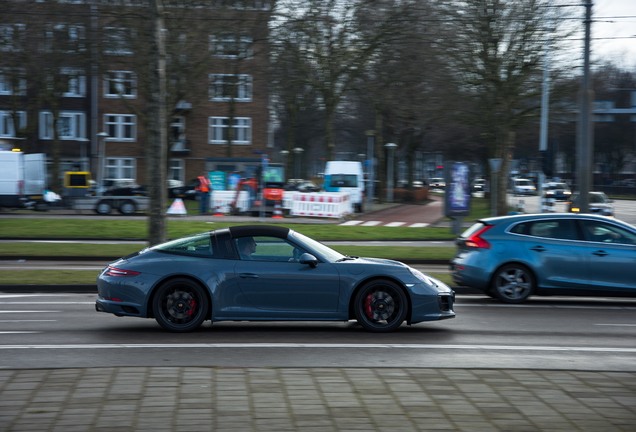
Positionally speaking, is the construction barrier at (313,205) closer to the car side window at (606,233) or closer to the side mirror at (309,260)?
the car side window at (606,233)

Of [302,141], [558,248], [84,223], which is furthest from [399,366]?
[302,141]

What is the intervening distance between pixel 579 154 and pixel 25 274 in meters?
14.1

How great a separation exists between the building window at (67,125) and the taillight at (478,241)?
185 ft

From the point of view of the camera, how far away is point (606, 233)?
546 inches

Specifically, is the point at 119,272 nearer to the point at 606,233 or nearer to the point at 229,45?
the point at 606,233

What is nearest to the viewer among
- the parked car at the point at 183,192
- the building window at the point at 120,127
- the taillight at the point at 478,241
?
the taillight at the point at 478,241

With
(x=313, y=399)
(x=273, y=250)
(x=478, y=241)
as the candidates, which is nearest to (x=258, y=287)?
(x=273, y=250)

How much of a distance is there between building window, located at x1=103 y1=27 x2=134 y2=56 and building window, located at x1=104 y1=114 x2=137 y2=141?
25.3 metres

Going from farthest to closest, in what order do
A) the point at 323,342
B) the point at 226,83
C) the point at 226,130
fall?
1. the point at 226,130
2. the point at 226,83
3. the point at 323,342

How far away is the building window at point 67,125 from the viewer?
217ft

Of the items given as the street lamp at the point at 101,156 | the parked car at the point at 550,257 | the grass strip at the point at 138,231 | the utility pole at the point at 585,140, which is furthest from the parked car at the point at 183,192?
the parked car at the point at 550,257

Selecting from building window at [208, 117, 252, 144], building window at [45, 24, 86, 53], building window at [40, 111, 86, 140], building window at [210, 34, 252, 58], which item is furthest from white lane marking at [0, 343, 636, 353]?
building window at [40, 111, 86, 140]

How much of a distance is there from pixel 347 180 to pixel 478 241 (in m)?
33.7

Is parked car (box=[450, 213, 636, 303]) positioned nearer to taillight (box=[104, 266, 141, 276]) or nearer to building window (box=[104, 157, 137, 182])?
taillight (box=[104, 266, 141, 276])
